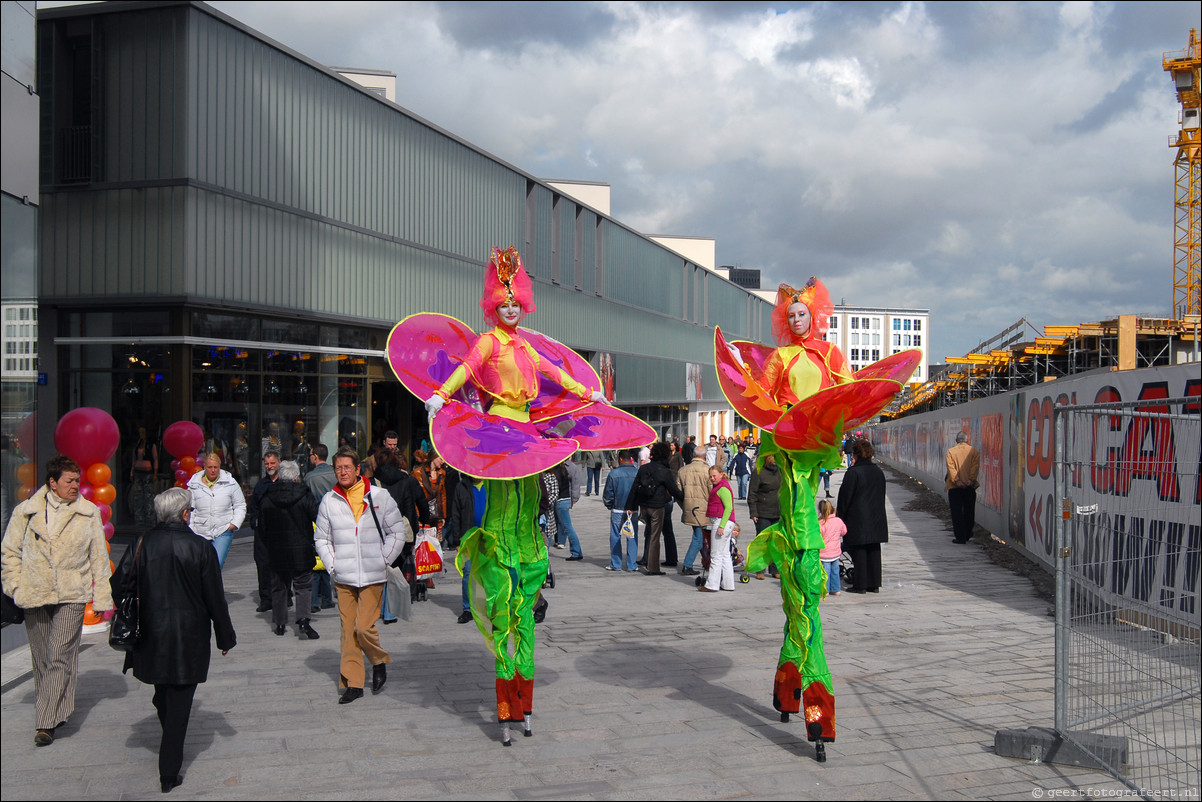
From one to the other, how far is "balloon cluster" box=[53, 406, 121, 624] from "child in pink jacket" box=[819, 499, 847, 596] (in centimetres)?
749

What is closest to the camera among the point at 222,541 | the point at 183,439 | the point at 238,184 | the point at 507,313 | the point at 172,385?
the point at 507,313

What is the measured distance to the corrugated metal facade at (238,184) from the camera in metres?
14.5

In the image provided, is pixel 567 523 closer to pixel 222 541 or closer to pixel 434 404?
pixel 222 541

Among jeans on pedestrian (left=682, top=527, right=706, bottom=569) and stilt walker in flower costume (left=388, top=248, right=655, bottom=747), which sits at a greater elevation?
stilt walker in flower costume (left=388, top=248, right=655, bottom=747)

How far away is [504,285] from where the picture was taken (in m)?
6.34

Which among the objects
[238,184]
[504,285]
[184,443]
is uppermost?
[238,184]

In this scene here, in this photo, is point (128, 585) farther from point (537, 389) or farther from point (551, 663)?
point (551, 663)

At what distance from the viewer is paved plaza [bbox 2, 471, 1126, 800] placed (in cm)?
506

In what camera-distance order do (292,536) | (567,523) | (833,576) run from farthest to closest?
(567,523) < (833,576) < (292,536)

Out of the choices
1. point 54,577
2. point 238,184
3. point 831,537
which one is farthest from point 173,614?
point 238,184

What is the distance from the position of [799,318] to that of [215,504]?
6.45 metres

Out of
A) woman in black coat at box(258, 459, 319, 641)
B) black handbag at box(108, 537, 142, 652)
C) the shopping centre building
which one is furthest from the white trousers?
the shopping centre building

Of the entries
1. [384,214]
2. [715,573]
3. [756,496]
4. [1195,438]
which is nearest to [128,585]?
[1195,438]

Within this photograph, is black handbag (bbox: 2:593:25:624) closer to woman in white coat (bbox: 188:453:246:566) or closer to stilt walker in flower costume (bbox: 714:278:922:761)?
woman in white coat (bbox: 188:453:246:566)
